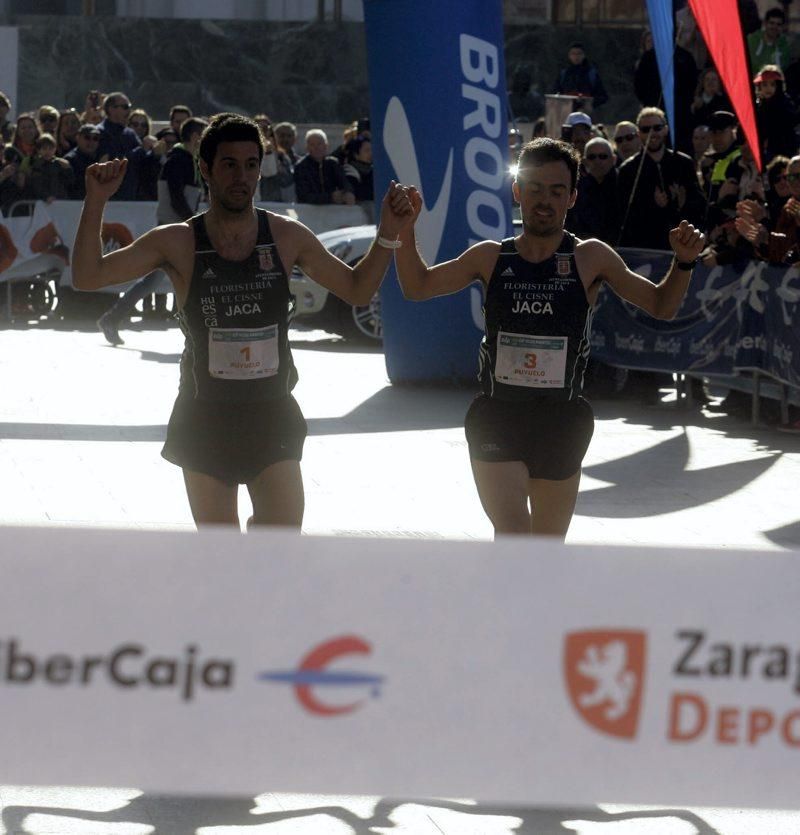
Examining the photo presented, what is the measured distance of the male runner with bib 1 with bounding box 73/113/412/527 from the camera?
5754 millimetres

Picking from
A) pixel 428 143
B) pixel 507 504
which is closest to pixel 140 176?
pixel 428 143

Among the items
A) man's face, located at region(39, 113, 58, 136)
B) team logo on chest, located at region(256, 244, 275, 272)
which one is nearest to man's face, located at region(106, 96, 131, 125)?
man's face, located at region(39, 113, 58, 136)

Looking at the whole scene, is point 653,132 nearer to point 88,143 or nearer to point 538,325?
point 88,143

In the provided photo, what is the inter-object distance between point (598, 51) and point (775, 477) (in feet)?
48.9

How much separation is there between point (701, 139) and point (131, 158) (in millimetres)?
6567

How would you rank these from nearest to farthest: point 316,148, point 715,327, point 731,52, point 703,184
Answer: point 731,52
point 715,327
point 703,184
point 316,148

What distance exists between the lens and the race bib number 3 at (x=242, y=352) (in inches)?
226

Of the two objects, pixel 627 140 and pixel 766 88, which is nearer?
pixel 627 140

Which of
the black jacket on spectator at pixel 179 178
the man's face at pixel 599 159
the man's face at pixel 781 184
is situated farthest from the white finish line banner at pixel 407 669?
the black jacket on spectator at pixel 179 178

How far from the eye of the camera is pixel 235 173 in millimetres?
5738

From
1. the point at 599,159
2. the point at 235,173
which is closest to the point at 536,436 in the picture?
the point at 235,173

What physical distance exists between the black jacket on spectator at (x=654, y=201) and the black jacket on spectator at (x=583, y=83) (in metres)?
8.27

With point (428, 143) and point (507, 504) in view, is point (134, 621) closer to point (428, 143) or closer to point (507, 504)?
point (507, 504)

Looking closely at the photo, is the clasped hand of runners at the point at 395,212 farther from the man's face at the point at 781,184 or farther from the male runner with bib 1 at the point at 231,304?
the man's face at the point at 781,184
